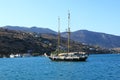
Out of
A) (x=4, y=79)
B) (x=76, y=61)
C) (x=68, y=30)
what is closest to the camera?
(x=4, y=79)

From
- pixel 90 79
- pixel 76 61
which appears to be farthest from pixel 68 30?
pixel 90 79

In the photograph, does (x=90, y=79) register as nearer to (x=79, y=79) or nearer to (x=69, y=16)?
(x=79, y=79)

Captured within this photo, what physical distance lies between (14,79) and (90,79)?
1639 centimetres

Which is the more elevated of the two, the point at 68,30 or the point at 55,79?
the point at 68,30

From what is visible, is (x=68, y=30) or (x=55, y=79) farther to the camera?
(x=68, y=30)

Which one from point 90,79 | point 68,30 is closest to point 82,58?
point 68,30

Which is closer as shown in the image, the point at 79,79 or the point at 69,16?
the point at 79,79

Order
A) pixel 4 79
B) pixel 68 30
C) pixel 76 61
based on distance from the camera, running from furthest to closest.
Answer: pixel 68 30
pixel 76 61
pixel 4 79

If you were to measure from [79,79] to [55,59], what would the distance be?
94720 millimetres

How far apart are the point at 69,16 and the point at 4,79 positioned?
99078 mm

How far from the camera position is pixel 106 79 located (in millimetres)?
76188

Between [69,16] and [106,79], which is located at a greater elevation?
[69,16]

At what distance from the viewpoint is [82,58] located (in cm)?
16662

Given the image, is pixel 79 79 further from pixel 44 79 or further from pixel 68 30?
pixel 68 30
